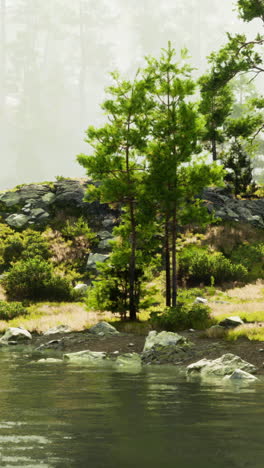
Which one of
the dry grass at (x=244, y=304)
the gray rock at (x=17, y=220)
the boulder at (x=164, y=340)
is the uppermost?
the gray rock at (x=17, y=220)

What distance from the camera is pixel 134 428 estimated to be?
17.8ft

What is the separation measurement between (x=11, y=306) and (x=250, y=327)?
35.2 feet

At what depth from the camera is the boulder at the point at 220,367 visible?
10414 millimetres

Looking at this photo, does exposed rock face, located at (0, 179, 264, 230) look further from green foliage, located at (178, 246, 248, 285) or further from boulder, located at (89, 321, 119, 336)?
boulder, located at (89, 321, 119, 336)

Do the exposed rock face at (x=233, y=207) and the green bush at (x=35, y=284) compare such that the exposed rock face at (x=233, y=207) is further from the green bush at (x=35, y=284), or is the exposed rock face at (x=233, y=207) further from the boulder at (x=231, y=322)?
the boulder at (x=231, y=322)

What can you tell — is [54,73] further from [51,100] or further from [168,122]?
[168,122]

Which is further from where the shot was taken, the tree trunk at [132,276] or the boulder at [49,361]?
the tree trunk at [132,276]

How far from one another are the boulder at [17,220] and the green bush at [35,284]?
352 inches

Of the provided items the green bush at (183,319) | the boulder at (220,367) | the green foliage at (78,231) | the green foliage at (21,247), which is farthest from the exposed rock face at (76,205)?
the boulder at (220,367)

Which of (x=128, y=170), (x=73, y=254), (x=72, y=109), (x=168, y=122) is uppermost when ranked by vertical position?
(x=72, y=109)

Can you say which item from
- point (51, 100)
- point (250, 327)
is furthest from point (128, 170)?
point (51, 100)

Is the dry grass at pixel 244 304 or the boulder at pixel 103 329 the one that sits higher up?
the dry grass at pixel 244 304

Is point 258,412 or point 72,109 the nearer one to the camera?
point 258,412

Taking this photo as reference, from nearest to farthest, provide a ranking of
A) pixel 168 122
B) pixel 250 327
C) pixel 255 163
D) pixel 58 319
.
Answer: pixel 250 327, pixel 168 122, pixel 58 319, pixel 255 163
